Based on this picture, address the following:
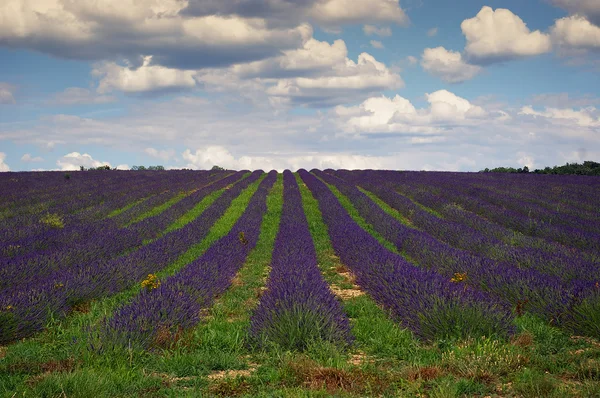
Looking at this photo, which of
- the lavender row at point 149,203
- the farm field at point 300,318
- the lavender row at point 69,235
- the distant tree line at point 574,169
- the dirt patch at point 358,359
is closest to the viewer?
the farm field at point 300,318

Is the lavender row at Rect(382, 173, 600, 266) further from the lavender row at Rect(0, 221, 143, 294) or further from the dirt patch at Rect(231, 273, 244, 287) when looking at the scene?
the lavender row at Rect(0, 221, 143, 294)

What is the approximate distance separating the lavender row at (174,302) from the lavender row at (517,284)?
4.01m

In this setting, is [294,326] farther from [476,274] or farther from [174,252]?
[174,252]

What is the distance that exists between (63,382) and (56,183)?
102 feet

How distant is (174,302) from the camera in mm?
6816

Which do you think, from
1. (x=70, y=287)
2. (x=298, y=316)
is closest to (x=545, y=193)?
(x=298, y=316)

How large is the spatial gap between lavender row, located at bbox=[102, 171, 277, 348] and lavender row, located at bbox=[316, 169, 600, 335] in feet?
13.2

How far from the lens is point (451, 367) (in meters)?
5.16

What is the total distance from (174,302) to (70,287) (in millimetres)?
2261

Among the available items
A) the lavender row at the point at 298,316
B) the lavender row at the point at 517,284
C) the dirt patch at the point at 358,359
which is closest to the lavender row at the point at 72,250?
the lavender row at the point at 298,316

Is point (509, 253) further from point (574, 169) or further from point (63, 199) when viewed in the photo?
point (574, 169)

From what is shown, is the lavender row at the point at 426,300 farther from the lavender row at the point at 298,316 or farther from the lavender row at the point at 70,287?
the lavender row at the point at 70,287

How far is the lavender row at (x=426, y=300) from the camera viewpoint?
6250mm

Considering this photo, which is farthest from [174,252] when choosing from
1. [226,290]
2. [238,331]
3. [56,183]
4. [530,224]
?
[56,183]
